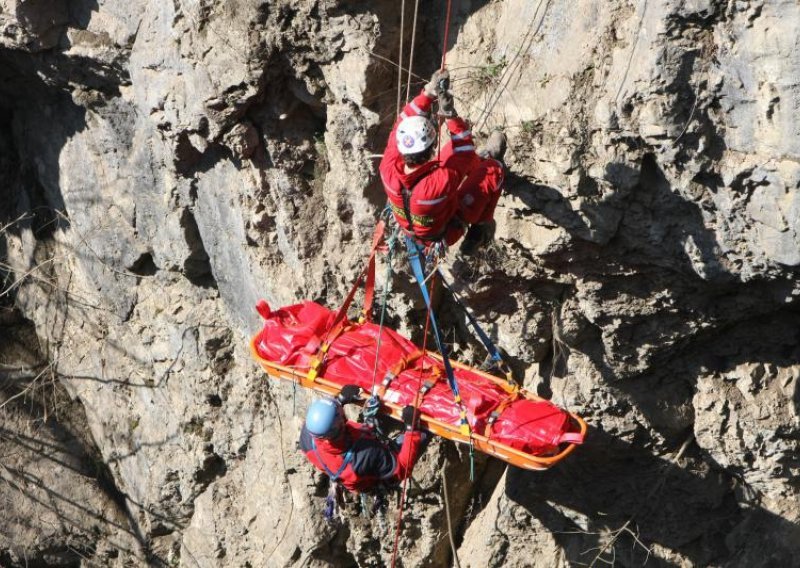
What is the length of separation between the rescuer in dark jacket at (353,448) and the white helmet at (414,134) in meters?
1.69

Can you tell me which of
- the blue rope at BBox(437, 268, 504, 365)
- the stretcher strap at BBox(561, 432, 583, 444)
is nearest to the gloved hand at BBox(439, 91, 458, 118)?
the blue rope at BBox(437, 268, 504, 365)

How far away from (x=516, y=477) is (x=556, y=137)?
2795mm

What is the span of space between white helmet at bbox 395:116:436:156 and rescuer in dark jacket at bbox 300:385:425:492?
169 centimetres

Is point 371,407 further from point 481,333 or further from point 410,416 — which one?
point 481,333

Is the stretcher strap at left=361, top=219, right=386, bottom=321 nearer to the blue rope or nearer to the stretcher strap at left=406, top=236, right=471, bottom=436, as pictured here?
the stretcher strap at left=406, top=236, right=471, bottom=436

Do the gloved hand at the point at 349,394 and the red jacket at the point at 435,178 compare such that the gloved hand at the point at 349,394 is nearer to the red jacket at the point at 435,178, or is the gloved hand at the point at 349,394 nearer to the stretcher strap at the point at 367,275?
the stretcher strap at the point at 367,275

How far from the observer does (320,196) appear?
6.68m

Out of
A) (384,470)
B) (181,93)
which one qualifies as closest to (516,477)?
(384,470)

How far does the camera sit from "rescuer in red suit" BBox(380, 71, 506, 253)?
187 inches

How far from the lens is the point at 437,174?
16.1ft

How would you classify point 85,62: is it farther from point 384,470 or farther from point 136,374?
point 384,470

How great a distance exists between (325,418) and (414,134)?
1.86m

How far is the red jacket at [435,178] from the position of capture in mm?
4898

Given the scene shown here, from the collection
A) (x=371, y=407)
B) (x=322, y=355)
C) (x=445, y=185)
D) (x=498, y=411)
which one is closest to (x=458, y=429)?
(x=498, y=411)
